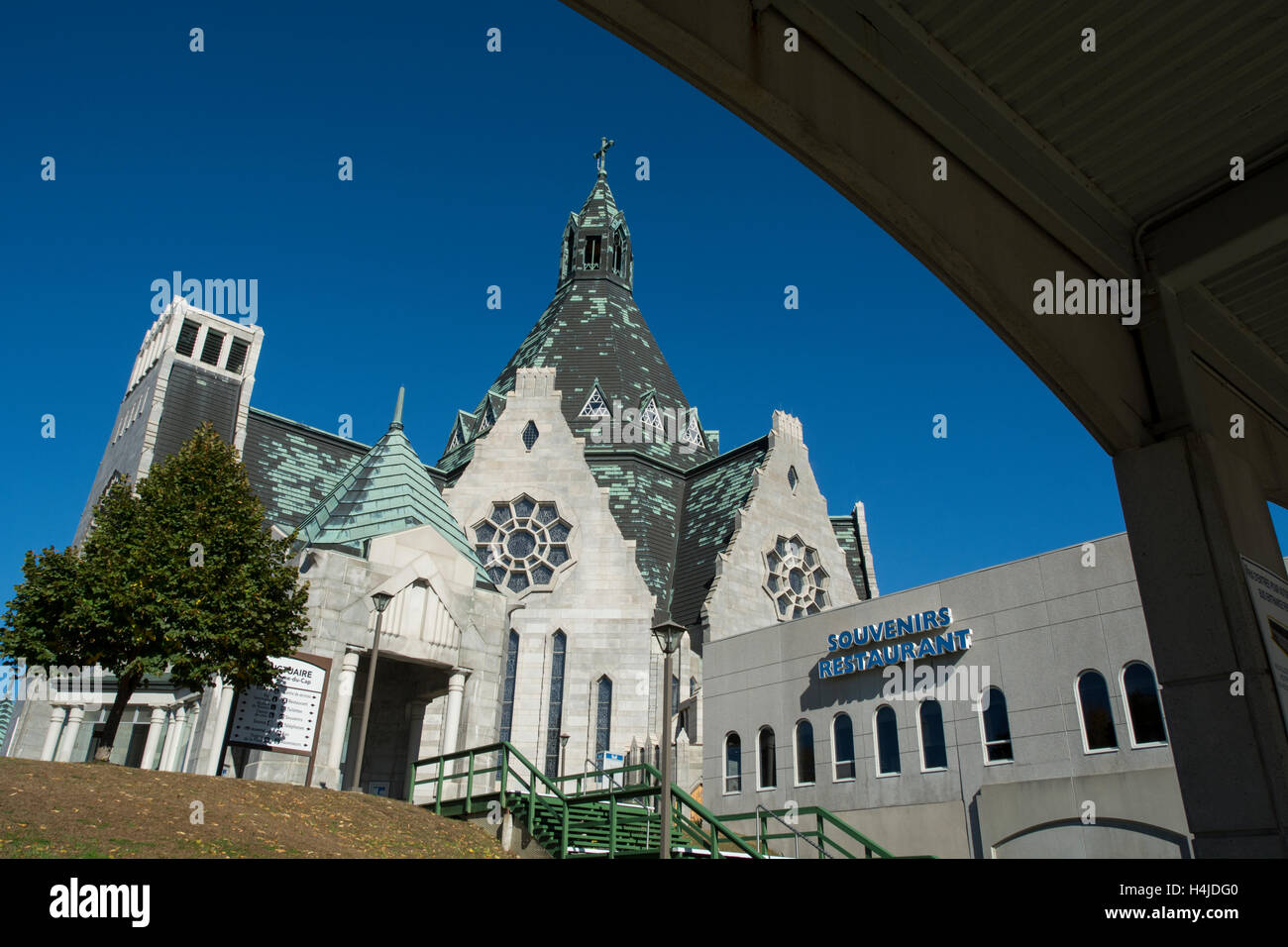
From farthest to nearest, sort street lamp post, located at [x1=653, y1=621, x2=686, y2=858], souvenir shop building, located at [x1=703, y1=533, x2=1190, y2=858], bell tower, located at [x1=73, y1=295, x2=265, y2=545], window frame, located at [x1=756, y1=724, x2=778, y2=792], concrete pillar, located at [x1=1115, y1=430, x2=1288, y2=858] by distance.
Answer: bell tower, located at [x1=73, y1=295, x2=265, y2=545], window frame, located at [x1=756, y1=724, x2=778, y2=792], souvenir shop building, located at [x1=703, y1=533, x2=1190, y2=858], street lamp post, located at [x1=653, y1=621, x2=686, y2=858], concrete pillar, located at [x1=1115, y1=430, x2=1288, y2=858]

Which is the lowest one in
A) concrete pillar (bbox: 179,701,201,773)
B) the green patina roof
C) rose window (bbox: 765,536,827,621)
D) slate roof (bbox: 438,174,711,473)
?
concrete pillar (bbox: 179,701,201,773)

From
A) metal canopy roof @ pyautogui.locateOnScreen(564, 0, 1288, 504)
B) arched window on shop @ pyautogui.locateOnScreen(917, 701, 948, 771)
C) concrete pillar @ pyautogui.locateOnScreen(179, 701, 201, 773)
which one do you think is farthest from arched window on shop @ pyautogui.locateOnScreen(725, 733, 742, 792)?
metal canopy roof @ pyautogui.locateOnScreen(564, 0, 1288, 504)

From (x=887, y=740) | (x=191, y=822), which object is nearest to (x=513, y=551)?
(x=887, y=740)

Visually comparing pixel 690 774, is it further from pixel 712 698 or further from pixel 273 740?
pixel 273 740

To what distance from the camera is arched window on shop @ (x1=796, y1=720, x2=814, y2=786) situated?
1116 inches

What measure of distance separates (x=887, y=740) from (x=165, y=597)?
751 inches

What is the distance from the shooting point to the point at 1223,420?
9273 mm

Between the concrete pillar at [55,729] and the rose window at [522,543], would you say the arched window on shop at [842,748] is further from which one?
the concrete pillar at [55,729]

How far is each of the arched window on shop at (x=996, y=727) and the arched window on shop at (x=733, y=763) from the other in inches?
345

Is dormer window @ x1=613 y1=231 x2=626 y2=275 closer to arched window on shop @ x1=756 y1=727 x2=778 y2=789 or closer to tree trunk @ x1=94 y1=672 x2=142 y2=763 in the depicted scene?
arched window on shop @ x1=756 y1=727 x2=778 y2=789

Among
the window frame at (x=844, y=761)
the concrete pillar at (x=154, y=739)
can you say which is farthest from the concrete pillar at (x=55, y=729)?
the window frame at (x=844, y=761)

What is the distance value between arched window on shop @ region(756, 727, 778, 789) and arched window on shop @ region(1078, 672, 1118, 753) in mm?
9866
